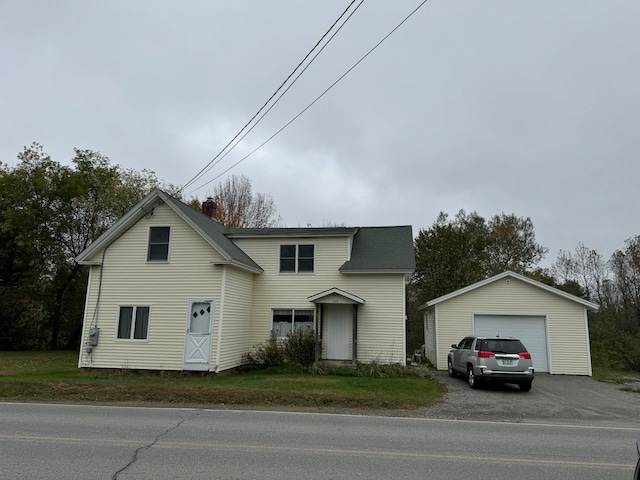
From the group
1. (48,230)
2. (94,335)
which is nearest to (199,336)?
(94,335)

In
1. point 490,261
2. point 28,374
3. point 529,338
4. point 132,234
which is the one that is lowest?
point 28,374

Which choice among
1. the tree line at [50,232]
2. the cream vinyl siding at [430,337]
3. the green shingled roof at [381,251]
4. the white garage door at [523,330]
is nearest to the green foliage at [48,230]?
the tree line at [50,232]

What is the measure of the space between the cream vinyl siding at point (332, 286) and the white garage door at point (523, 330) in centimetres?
440

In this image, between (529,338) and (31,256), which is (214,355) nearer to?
(529,338)

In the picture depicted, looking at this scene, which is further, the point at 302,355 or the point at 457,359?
the point at 302,355

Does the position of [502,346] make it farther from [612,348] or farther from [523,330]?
[612,348]

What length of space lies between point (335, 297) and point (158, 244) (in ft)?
24.7

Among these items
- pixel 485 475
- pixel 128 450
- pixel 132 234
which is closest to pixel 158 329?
pixel 132 234

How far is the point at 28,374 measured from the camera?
49.9 ft

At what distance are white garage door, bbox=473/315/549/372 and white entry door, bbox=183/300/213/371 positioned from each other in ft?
39.2

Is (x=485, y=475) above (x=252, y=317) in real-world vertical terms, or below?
below

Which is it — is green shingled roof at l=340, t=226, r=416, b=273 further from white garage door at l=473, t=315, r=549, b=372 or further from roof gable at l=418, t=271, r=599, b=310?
white garage door at l=473, t=315, r=549, b=372

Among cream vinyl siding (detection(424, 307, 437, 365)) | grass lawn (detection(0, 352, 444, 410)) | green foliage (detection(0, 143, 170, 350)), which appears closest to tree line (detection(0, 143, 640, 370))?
green foliage (detection(0, 143, 170, 350))

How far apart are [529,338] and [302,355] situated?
10.3 meters
